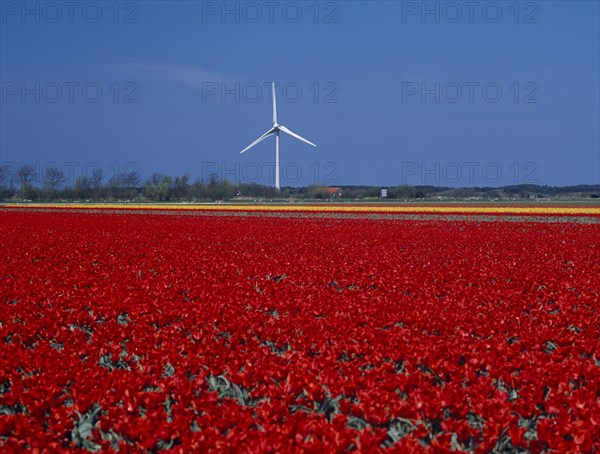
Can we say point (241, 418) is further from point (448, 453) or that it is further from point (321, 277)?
point (321, 277)

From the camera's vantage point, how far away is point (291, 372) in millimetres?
5895

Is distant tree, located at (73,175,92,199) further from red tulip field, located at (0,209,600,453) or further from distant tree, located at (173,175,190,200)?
red tulip field, located at (0,209,600,453)

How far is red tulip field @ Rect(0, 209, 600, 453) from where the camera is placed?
189 inches

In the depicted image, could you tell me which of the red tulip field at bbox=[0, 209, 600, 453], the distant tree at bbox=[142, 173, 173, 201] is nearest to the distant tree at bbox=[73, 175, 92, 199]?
the distant tree at bbox=[142, 173, 173, 201]

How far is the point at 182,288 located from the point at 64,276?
9.44 feet

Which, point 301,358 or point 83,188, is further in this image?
point 83,188

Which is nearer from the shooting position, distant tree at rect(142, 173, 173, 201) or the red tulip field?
the red tulip field

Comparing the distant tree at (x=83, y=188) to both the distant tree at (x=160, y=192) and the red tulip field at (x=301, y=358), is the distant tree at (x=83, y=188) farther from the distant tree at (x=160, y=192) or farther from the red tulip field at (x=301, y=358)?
the red tulip field at (x=301, y=358)

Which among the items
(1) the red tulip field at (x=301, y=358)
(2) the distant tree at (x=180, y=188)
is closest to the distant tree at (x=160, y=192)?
(2) the distant tree at (x=180, y=188)

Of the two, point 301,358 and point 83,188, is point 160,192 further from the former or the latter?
point 301,358

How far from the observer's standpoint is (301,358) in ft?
21.1

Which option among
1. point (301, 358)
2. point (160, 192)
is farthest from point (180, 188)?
point (301, 358)

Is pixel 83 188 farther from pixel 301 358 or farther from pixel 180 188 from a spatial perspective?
pixel 301 358

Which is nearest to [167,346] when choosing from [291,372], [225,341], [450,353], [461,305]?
[225,341]
